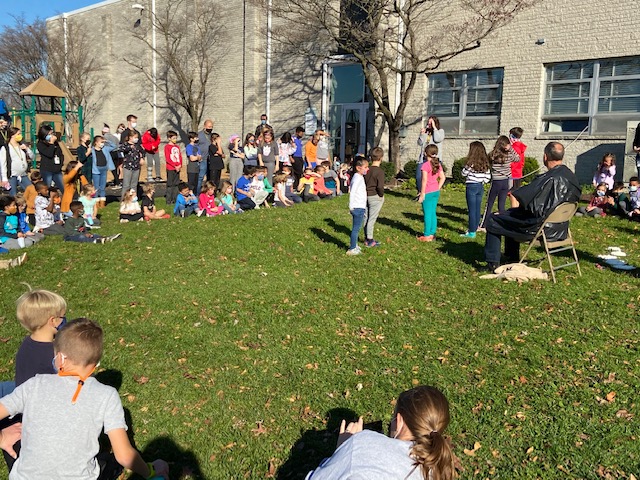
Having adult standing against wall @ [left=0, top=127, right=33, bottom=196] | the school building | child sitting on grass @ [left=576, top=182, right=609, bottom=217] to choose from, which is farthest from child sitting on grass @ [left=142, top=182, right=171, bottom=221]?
the school building

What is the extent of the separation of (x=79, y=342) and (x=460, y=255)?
7.07 meters

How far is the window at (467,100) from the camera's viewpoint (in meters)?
19.5

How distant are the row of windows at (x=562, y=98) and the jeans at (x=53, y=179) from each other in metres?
12.8

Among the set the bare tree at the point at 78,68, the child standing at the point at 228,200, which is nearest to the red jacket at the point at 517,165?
the child standing at the point at 228,200

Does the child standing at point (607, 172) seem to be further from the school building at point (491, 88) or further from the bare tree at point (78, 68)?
the bare tree at point (78, 68)

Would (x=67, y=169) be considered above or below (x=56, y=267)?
above

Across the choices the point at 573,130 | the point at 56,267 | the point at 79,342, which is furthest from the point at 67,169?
the point at 573,130

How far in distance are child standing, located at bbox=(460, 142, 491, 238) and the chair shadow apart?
242 inches

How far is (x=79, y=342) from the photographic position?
302 cm

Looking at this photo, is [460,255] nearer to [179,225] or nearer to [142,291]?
[142,291]

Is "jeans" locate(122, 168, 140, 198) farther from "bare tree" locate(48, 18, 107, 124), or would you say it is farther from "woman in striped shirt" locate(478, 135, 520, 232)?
"bare tree" locate(48, 18, 107, 124)

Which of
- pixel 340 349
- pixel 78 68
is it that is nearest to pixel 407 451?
pixel 340 349

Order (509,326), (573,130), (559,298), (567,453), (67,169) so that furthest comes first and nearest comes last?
(573,130)
(67,169)
(559,298)
(509,326)
(567,453)

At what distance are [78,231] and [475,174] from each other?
24.9 ft
